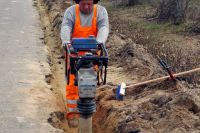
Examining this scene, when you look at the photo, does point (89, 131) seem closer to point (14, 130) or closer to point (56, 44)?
point (14, 130)

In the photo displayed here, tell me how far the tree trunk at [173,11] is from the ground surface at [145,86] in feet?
1.88

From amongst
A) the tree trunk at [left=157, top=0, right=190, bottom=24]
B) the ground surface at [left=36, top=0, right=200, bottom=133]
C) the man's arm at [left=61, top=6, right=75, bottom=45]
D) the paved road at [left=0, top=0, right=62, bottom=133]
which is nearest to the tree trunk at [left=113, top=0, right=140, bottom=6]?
the tree trunk at [left=157, top=0, right=190, bottom=24]

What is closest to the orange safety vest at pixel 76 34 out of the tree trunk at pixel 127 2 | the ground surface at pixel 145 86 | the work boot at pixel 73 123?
the work boot at pixel 73 123

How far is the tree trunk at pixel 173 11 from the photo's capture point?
51.8 ft

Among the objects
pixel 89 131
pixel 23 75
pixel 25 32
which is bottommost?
pixel 25 32

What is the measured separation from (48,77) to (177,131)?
4273 mm

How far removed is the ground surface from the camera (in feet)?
21.0

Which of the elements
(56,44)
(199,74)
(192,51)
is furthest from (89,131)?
(56,44)

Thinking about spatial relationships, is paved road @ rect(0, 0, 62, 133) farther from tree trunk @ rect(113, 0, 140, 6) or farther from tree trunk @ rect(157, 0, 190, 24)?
tree trunk @ rect(113, 0, 140, 6)

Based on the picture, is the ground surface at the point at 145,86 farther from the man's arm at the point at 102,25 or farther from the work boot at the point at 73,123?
the man's arm at the point at 102,25

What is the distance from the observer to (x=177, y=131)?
593cm

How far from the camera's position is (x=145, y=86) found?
8.01m

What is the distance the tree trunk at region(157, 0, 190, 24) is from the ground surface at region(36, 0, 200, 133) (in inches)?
22.5

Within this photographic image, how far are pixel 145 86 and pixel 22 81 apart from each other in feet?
7.68
